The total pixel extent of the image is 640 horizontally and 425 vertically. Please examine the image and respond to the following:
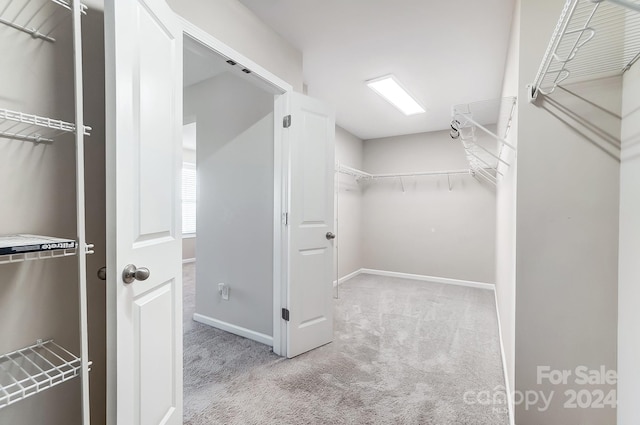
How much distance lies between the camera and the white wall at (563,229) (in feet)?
4.28

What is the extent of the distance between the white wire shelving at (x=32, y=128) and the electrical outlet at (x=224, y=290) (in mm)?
1938

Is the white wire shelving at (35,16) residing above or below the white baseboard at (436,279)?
above

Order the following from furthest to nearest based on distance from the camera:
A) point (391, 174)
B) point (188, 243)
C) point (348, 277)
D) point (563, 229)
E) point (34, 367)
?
point (188, 243), point (391, 174), point (348, 277), point (563, 229), point (34, 367)

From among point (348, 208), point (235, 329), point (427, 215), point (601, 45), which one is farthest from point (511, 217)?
point (348, 208)

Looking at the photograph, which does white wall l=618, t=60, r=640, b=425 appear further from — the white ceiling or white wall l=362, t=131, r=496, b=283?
white wall l=362, t=131, r=496, b=283

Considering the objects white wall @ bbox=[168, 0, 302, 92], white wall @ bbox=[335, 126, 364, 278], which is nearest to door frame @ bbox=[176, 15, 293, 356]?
white wall @ bbox=[168, 0, 302, 92]

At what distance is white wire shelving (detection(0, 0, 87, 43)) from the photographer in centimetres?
92

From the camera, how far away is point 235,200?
8.66 ft

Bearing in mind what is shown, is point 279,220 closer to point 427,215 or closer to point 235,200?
point 235,200

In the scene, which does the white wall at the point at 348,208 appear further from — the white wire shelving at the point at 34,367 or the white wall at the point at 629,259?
the white wire shelving at the point at 34,367

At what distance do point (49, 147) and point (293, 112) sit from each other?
1.52m

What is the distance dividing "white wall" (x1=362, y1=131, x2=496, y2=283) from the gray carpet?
1.41 m

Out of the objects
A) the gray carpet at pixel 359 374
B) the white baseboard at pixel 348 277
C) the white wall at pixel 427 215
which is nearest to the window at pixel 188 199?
the gray carpet at pixel 359 374

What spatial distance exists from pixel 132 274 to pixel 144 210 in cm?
26
